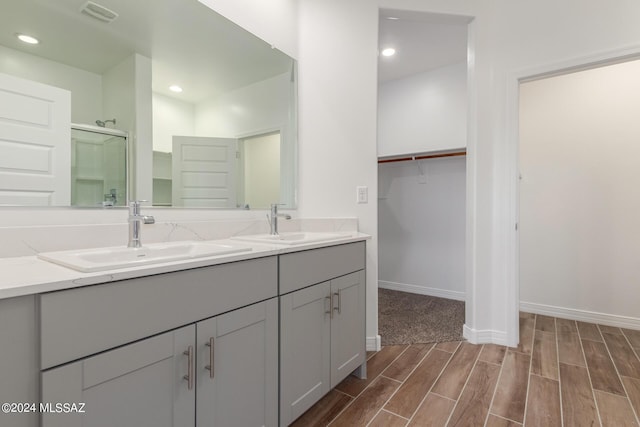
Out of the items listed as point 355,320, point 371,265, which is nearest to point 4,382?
point 355,320

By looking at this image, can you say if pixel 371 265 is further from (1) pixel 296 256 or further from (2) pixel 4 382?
(2) pixel 4 382

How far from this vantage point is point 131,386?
30.9 inches

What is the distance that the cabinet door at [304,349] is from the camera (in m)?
1.23

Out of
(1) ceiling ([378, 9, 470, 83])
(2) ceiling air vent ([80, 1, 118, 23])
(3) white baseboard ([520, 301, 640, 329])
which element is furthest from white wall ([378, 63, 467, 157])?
(2) ceiling air vent ([80, 1, 118, 23])

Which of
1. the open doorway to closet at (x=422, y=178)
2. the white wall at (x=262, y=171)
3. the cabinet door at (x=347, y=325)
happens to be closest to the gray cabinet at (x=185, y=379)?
→ the cabinet door at (x=347, y=325)

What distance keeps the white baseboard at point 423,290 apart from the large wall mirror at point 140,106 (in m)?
2.17

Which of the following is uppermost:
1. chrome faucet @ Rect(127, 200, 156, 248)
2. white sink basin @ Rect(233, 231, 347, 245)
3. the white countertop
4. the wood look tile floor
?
chrome faucet @ Rect(127, 200, 156, 248)

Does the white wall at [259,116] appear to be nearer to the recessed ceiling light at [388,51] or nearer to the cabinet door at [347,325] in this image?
the cabinet door at [347,325]

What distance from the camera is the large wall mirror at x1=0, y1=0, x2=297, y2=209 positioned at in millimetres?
1044

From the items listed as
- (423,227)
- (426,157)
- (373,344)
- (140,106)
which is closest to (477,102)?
(426,157)

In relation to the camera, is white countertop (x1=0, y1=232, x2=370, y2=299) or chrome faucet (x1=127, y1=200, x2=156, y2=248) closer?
white countertop (x1=0, y1=232, x2=370, y2=299)

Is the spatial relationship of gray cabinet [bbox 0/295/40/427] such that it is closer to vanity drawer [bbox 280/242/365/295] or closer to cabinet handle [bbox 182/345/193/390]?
cabinet handle [bbox 182/345/193/390]

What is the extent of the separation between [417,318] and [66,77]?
282 centimetres

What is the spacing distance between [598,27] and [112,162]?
293 centimetres
